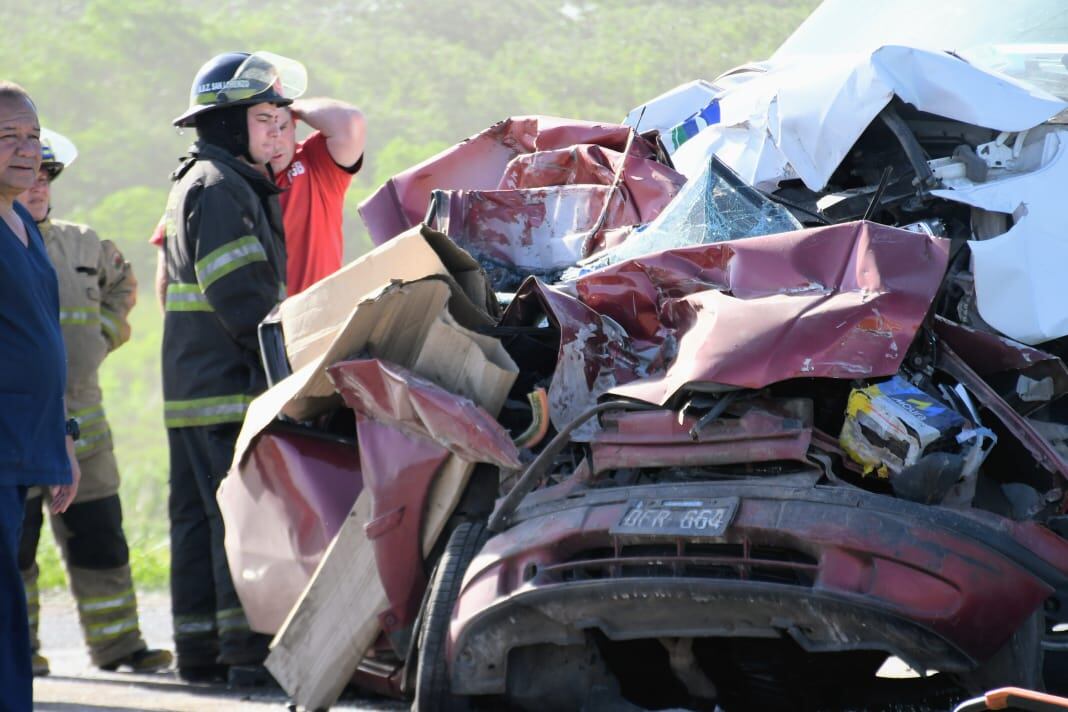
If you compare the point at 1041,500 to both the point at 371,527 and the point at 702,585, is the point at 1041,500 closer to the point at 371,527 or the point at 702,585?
the point at 702,585

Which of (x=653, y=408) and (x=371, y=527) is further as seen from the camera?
(x=371, y=527)

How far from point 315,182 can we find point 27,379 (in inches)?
103

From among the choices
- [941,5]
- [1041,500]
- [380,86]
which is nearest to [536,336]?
[1041,500]

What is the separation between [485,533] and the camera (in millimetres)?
3908

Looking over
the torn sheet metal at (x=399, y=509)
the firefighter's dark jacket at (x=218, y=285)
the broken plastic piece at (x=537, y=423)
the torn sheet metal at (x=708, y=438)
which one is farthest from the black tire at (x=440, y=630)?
the firefighter's dark jacket at (x=218, y=285)

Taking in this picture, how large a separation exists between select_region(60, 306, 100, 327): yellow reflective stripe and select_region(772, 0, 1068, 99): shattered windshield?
3069mm

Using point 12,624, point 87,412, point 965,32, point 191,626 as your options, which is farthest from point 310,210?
point 12,624

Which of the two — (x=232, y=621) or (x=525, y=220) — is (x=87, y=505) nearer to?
(x=232, y=621)

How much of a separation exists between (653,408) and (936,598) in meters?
0.87

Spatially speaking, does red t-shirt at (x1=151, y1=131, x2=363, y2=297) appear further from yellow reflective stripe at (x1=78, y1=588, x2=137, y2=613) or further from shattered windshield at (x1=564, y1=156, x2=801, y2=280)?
shattered windshield at (x1=564, y1=156, x2=801, y2=280)

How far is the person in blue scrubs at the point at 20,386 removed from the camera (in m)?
3.69

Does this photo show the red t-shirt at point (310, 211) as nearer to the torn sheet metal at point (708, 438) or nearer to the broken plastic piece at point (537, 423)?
the broken plastic piece at point (537, 423)

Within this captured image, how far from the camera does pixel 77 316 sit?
6.27 meters

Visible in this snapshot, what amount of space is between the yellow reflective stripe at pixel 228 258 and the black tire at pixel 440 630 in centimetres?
188
